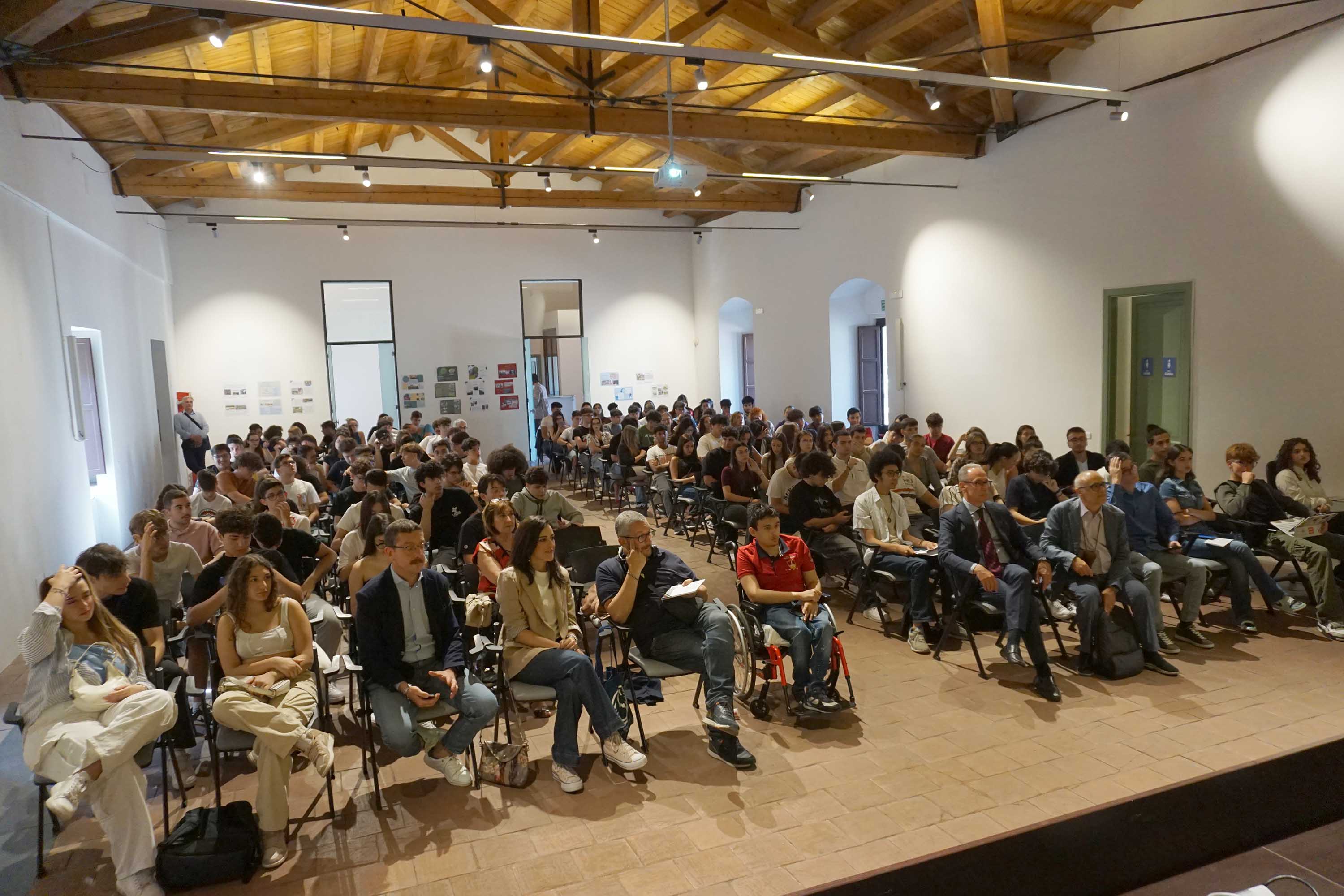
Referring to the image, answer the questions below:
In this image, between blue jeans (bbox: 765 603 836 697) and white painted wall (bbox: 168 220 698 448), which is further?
white painted wall (bbox: 168 220 698 448)

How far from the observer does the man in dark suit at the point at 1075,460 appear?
761 cm

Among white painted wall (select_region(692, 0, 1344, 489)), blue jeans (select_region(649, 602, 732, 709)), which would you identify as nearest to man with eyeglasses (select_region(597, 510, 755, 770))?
blue jeans (select_region(649, 602, 732, 709))

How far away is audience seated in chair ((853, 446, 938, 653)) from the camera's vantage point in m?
5.51

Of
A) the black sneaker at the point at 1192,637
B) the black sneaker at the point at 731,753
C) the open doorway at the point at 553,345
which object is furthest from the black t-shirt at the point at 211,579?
the open doorway at the point at 553,345

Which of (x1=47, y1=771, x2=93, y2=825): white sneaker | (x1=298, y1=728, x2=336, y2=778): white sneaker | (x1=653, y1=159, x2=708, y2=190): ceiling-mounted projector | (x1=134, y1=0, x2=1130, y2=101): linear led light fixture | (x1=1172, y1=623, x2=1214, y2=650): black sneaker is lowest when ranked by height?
(x1=1172, y1=623, x2=1214, y2=650): black sneaker

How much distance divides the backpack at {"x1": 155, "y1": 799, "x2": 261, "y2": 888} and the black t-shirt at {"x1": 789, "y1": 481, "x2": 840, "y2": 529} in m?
3.94

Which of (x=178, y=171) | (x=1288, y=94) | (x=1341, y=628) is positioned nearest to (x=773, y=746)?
(x=1341, y=628)

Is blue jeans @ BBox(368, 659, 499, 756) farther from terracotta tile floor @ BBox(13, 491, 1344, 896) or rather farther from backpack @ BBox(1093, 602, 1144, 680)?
backpack @ BBox(1093, 602, 1144, 680)

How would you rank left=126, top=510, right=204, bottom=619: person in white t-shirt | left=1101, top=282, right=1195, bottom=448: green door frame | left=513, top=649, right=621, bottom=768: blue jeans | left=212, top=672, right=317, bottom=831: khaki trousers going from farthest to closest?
left=1101, top=282, right=1195, bottom=448: green door frame < left=126, top=510, right=204, bottom=619: person in white t-shirt < left=513, top=649, right=621, bottom=768: blue jeans < left=212, top=672, right=317, bottom=831: khaki trousers

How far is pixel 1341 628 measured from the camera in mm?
5422

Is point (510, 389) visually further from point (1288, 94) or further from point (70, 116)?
point (1288, 94)

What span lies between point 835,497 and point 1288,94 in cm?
502

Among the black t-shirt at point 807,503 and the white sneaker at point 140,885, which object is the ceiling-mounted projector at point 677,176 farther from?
the white sneaker at point 140,885

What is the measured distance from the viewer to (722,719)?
4.02 meters
